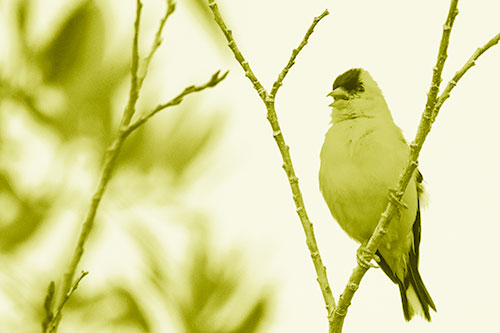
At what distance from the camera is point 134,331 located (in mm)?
2139

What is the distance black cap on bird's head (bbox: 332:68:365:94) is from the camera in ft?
15.5

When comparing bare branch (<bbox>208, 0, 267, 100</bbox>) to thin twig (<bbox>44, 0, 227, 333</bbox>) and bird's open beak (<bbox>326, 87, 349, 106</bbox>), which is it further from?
bird's open beak (<bbox>326, 87, 349, 106</bbox>)

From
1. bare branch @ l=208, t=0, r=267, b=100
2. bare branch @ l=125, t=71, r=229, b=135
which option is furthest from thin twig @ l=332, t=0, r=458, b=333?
bare branch @ l=125, t=71, r=229, b=135

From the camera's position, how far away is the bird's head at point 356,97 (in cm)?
446

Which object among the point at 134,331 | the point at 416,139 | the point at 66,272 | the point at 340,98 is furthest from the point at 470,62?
the point at 340,98

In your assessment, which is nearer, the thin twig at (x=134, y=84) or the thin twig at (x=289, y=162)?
the thin twig at (x=134, y=84)

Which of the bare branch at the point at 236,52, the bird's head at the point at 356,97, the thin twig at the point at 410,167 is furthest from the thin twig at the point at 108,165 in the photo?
the bird's head at the point at 356,97

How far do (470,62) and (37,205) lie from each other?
1270 millimetres

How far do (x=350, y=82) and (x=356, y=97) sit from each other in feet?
0.88

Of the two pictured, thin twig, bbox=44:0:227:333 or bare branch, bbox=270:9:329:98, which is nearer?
thin twig, bbox=44:0:227:333

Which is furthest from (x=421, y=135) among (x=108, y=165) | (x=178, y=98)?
(x=108, y=165)

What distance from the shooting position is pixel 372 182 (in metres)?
4.09

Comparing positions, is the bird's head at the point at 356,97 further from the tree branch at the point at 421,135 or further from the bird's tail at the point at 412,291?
the tree branch at the point at 421,135

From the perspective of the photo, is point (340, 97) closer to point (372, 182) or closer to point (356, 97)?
point (356, 97)
